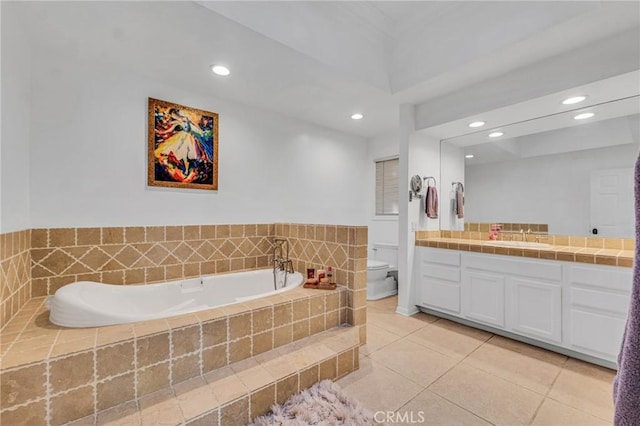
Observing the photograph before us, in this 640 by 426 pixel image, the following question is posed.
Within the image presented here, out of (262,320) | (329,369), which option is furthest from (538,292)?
(262,320)

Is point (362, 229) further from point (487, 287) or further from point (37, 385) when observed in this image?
point (37, 385)

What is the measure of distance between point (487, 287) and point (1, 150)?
12.1ft

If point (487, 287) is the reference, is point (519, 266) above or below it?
above

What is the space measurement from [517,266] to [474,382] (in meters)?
1.10

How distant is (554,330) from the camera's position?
2201 millimetres

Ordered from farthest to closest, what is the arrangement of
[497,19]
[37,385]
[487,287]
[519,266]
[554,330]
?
[487,287] → [519,266] → [554,330] → [497,19] → [37,385]

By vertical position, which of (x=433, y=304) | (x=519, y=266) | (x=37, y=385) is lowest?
(x=433, y=304)

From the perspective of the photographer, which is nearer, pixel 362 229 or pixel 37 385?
pixel 37 385

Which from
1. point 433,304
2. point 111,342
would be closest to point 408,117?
point 433,304

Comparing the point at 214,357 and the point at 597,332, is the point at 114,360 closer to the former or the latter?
the point at 214,357

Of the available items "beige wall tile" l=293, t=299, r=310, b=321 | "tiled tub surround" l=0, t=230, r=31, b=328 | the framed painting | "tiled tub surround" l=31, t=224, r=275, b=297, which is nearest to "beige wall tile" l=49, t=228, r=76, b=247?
"tiled tub surround" l=31, t=224, r=275, b=297

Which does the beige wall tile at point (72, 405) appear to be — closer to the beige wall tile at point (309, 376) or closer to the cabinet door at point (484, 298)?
the beige wall tile at point (309, 376)

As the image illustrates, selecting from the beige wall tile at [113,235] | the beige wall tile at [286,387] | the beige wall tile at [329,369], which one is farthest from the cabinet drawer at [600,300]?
the beige wall tile at [113,235]

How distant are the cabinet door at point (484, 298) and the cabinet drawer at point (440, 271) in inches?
3.8
